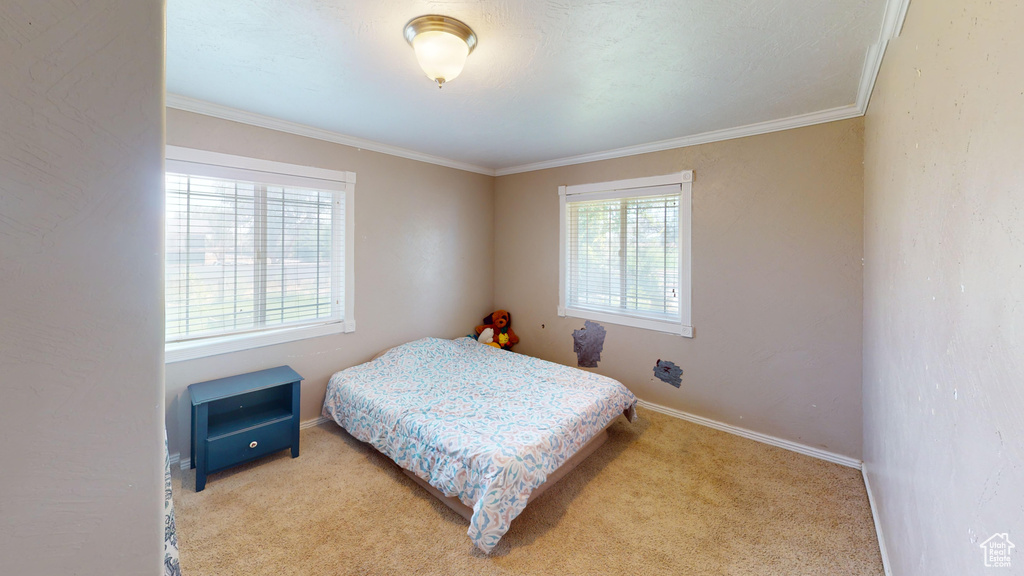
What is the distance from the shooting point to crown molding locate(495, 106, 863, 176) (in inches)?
94.7

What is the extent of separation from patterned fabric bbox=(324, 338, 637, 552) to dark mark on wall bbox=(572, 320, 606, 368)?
2.00 ft

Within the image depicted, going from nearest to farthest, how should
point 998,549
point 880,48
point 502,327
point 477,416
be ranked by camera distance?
point 998,549 → point 880,48 → point 477,416 → point 502,327

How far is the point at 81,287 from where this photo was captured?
49 cm

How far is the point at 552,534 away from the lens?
190 centimetres

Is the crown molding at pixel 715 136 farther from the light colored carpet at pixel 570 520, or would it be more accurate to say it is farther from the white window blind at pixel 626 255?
the light colored carpet at pixel 570 520

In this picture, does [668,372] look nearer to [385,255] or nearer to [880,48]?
[880,48]

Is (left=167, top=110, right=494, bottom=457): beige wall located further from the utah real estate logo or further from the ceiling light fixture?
the utah real estate logo

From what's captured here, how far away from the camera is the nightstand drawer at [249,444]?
224 centimetres

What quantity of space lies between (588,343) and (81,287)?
3.50m

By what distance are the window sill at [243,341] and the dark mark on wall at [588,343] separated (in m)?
2.07

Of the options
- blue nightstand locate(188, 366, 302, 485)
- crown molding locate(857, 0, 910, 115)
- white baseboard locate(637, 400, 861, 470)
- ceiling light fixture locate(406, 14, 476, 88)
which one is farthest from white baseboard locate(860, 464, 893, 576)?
blue nightstand locate(188, 366, 302, 485)

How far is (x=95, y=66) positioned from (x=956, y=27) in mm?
1767

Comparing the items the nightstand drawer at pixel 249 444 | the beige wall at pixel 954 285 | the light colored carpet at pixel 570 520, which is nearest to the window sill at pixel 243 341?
the nightstand drawer at pixel 249 444

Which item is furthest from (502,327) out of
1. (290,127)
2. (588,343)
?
(290,127)
